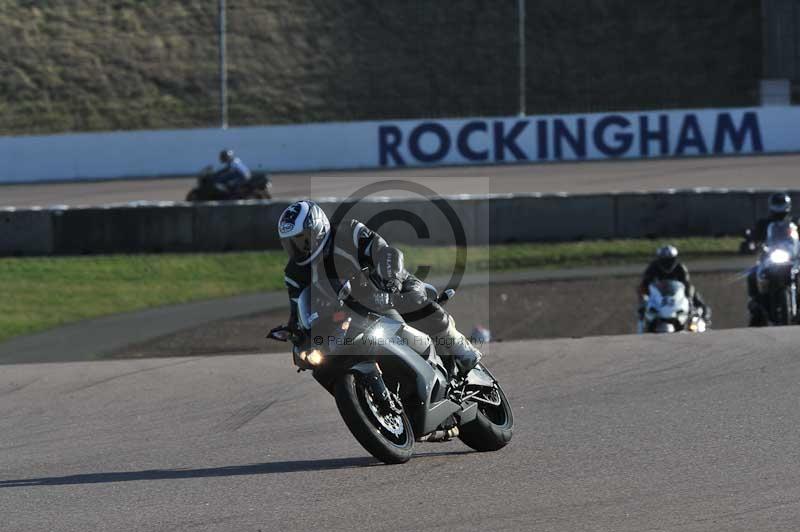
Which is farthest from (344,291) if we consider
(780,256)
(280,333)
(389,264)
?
(780,256)

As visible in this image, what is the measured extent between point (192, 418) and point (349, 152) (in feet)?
78.3

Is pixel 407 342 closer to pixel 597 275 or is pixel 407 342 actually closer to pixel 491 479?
pixel 491 479

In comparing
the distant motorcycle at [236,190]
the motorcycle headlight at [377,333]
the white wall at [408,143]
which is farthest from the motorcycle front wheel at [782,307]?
the white wall at [408,143]

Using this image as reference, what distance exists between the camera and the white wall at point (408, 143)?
31844mm

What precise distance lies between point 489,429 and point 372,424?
0.89 m

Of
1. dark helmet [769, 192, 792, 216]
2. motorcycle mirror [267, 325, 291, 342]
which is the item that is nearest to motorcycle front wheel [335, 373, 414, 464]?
motorcycle mirror [267, 325, 291, 342]

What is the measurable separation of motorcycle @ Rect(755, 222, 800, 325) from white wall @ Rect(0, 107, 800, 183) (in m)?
18.5

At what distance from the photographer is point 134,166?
32375 millimetres

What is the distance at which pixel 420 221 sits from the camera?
21.5m

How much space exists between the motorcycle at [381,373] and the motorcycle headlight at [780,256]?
284 inches

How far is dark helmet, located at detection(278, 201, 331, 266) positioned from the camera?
6551 mm

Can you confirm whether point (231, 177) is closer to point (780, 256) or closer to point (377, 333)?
point (780, 256)

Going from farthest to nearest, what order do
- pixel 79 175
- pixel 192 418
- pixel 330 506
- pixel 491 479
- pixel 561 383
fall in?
pixel 79 175 < pixel 561 383 < pixel 192 418 < pixel 491 479 < pixel 330 506

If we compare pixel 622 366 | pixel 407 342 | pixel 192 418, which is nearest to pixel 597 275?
pixel 622 366
